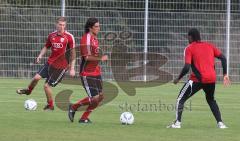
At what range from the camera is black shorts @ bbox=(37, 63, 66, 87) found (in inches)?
709

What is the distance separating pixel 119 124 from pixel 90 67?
1257 mm

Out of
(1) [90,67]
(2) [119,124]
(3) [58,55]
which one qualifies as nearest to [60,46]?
(3) [58,55]

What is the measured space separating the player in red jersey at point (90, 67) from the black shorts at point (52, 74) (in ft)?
10.1

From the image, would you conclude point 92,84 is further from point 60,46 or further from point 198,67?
point 60,46

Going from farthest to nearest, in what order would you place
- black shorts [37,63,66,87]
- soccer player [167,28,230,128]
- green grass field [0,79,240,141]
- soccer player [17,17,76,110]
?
black shorts [37,63,66,87]
soccer player [17,17,76,110]
soccer player [167,28,230,128]
green grass field [0,79,240,141]

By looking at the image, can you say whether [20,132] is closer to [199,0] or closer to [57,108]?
[57,108]

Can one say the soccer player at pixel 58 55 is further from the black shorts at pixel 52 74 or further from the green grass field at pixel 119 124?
the green grass field at pixel 119 124

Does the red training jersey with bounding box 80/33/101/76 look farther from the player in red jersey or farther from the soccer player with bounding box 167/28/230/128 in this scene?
the soccer player with bounding box 167/28/230/128

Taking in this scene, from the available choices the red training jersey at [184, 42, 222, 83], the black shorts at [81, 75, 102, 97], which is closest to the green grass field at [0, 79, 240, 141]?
the black shorts at [81, 75, 102, 97]

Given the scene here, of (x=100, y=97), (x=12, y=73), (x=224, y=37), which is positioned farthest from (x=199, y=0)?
(x=100, y=97)

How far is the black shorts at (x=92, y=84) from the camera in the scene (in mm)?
14828

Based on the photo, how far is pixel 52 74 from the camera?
18.1 metres

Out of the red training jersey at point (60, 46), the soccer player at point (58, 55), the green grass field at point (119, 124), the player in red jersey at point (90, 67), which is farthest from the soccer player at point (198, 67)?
the red training jersey at point (60, 46)

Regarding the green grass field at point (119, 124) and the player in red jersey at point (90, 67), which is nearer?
the green grass field at point (119, 124)
